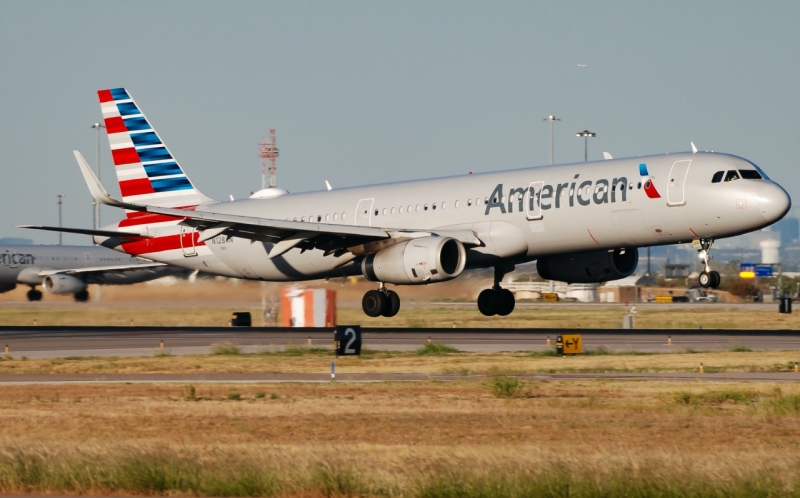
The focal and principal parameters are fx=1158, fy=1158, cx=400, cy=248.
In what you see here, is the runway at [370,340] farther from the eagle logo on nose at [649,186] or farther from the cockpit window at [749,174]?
the cockpit window at [749,174]

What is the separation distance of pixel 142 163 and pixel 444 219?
15473 mm

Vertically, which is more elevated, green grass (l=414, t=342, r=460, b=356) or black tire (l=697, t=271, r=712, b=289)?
black tire (l=697, t=271, r=712, b=289)

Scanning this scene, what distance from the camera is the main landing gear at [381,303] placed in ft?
135

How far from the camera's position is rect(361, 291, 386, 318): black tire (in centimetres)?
4125

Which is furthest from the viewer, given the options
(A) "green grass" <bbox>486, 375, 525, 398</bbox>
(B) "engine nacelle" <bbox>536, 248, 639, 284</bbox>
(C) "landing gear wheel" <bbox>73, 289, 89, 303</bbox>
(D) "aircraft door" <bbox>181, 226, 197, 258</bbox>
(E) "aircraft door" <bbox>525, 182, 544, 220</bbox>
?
(C) "landing gear wheel" <bbox>73, 289, 89, 303</bbox>

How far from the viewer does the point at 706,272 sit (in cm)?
3559

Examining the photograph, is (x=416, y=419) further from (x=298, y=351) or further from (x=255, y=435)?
(x=298, y=351)

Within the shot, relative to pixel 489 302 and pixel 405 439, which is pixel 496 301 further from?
pixel 405 439

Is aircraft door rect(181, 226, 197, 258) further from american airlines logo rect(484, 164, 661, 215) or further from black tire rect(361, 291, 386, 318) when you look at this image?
american airlines logo rect(484, 164, 661, 215)

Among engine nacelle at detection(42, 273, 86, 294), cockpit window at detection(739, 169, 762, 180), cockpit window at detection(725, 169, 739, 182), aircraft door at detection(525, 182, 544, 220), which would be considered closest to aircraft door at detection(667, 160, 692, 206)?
cockpit window at detection(725, 169, 739, 182)

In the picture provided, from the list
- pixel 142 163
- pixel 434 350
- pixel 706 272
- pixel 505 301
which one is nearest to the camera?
pixel 706 272

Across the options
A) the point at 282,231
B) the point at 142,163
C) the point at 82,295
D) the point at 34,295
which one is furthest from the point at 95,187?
the point at 34,295

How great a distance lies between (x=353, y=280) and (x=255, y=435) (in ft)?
106

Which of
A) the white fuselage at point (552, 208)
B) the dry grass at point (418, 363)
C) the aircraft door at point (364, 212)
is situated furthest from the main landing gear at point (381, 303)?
the dry grass at point (418, 363)
